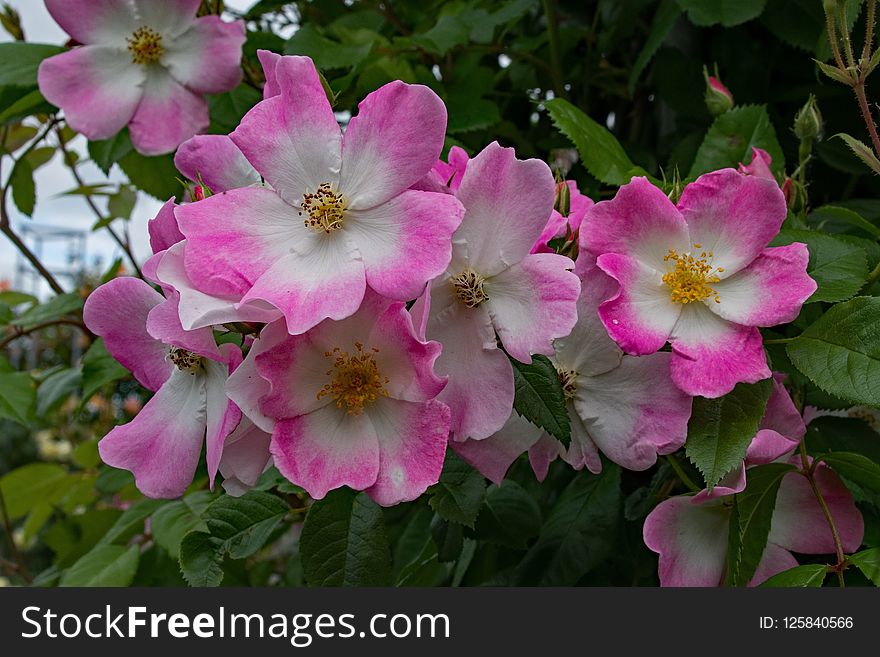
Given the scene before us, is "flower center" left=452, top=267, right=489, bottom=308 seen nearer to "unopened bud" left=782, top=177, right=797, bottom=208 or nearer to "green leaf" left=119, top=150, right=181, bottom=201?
"unopened bud" left=782, top=177, right=797, bottom=208

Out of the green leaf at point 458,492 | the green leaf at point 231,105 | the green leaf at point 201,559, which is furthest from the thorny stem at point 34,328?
the green leaf at point 458,492

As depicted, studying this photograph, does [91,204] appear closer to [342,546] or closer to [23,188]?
[23,188]

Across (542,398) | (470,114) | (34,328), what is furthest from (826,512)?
(34,328)

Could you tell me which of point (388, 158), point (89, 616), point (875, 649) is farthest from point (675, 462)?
point (89, 616)

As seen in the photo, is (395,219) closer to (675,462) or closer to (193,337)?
(193,337)

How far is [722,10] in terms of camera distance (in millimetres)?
915

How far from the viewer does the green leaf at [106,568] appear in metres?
1.00

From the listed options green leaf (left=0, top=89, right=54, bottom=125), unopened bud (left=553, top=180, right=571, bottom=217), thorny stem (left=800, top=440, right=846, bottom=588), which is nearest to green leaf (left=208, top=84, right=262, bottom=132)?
green leaf (left=0, top=89, right=54, bottom=125)

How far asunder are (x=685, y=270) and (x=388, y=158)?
0.22 metres

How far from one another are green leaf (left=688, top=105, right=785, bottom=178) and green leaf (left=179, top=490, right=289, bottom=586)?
1.60 feet

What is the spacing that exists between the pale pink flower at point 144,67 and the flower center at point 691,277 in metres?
0.57

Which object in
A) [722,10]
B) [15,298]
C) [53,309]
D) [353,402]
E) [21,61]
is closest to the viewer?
[353,402]

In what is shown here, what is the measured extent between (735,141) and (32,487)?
1.25 m

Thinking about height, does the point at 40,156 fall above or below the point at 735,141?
above
